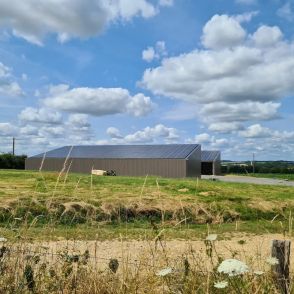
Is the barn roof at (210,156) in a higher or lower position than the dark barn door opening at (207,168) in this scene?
higher

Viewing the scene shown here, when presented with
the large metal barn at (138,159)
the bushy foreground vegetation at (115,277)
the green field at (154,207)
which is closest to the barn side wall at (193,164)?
the large metal barn at (138,159)

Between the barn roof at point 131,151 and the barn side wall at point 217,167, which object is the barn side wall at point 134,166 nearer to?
the barn roof at point 131,151

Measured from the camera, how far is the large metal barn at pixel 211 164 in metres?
57.6

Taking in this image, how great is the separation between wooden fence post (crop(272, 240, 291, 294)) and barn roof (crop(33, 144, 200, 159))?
1375 inches

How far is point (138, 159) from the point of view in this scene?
41.8m

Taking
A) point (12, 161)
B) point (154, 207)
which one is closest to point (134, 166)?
point (12, 161)

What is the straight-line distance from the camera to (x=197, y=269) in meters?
4.35

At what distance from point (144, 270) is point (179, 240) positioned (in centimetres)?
617

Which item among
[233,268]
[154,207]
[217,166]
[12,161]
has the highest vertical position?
[12,161]

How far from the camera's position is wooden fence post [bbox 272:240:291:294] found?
148 inches

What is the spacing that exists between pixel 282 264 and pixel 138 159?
125ft

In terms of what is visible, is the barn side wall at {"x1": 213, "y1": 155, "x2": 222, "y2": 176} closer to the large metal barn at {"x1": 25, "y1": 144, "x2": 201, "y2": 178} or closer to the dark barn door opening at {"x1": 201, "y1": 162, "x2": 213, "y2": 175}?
the dark barn door opening at {"x1": 201, "y1": 162, "x2": 213, "y2": 175}

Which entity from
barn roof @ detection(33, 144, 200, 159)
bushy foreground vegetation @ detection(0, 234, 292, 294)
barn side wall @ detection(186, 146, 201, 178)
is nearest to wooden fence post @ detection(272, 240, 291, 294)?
bushy foreground vegetation @ detection(0, 234, 292, 294)

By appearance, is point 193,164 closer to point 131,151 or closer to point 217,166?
point 131,151
